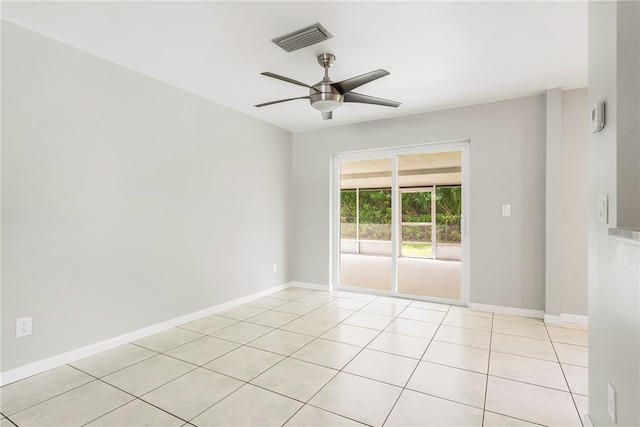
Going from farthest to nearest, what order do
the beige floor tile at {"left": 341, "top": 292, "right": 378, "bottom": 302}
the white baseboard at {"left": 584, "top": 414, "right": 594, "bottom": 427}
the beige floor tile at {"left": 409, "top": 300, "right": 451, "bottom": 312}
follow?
the beige floor tile at {"left": 341, "top": 292, "right": 378, "bottom": 302} < the beige floor tile at {"left": 409, "top": 300, "right": 451, "bottom": 312} < the white baseboard at {"left": 584, "top": 414, "right": 594, "bottom": 427}

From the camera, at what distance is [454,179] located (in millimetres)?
4332

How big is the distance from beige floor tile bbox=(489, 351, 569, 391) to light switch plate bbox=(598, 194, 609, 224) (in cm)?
138

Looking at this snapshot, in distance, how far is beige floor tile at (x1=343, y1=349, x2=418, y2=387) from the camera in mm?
2297

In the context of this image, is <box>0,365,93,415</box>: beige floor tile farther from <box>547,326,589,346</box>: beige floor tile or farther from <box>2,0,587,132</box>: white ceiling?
<box>547,326,589,346</box>: beige floor tile

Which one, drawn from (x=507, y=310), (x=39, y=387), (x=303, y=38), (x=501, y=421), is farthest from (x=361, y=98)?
(x=39, y=387)

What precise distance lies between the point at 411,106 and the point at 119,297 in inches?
156

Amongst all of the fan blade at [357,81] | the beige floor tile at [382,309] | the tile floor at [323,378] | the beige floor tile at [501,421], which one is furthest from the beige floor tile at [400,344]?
the fan blade at [357,81]

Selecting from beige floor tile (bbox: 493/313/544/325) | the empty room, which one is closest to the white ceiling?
the empty room

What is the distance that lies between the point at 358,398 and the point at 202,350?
4.93ft

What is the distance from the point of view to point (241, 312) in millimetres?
3883

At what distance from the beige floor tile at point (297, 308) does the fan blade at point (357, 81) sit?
8.61ft

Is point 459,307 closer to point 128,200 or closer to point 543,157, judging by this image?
point 543,157

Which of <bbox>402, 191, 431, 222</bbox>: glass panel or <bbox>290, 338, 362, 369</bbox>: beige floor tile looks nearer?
<bbox>290, 338, 362, 369</bbox>: beige floor tile

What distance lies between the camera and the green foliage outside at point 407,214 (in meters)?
4.32
